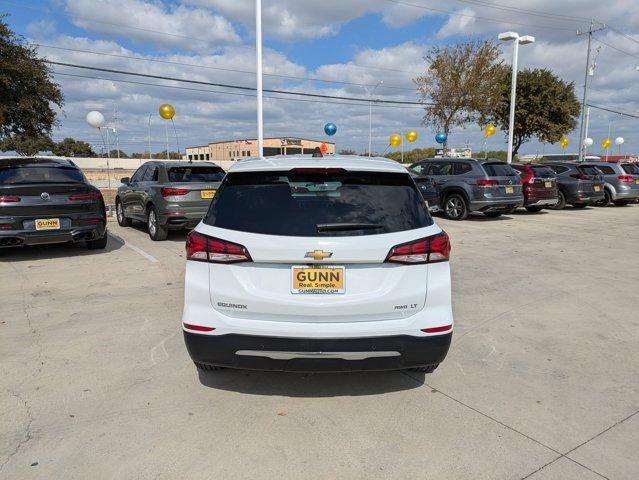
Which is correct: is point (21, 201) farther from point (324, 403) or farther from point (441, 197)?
point (441, 197)

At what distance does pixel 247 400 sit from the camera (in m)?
3.29

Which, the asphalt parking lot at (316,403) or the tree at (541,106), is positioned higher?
the tree at (541,106)

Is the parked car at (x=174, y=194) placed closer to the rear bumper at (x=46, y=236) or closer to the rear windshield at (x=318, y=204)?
the rear bumper at (x=46, y=236)

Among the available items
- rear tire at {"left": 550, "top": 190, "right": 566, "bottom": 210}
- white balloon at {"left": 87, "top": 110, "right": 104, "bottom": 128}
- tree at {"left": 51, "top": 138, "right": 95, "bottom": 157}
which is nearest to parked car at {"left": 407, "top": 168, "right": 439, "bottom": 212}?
rear tire at {"left": 550, "top": 190, "right": 566, "bottom": 210}

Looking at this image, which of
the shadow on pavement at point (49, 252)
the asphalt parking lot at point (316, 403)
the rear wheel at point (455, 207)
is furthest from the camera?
the rear wheel at point (455, 207)

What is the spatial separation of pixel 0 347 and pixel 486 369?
13.7 feet

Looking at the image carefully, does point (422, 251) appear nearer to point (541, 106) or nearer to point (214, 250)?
point (214, 250)

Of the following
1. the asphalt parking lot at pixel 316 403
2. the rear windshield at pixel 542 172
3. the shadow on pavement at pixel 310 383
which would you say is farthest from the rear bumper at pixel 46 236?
the rear windshield at pixel 542 172

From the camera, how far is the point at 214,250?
294cm

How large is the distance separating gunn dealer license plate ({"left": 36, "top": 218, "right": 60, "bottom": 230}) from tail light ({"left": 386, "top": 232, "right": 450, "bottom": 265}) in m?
6.41

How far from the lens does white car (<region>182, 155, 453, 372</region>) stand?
2.84 meters

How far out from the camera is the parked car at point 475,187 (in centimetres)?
1306

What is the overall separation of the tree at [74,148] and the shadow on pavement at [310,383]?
85.0m

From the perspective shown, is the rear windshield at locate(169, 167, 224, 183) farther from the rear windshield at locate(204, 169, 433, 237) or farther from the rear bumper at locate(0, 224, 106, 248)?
the rear windshield at locate(204, 169, 433, 237)
